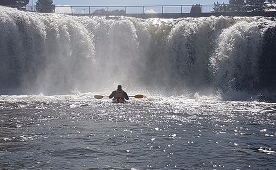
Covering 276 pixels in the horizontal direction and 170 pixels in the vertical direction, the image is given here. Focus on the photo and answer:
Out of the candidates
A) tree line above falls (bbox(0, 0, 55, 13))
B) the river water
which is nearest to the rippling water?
the river water

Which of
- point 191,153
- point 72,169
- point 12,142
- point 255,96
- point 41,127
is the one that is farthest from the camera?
point 255,96

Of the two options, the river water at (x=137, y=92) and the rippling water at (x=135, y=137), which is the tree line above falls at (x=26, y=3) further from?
the rippling water at (x=135, y=137)

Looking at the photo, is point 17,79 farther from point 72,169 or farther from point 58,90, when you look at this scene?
point 72,169

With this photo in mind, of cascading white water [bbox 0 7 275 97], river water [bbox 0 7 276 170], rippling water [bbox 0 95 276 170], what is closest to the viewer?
rippling water [bbox 0 95 276 170]

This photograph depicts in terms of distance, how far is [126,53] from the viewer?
34.8 meters

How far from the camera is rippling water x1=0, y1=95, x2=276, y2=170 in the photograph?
33.2ft

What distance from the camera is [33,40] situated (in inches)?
1206

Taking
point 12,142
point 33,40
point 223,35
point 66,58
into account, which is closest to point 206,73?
point 223,35

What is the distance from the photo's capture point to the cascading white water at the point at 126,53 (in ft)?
97.8

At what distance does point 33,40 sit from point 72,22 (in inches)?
163

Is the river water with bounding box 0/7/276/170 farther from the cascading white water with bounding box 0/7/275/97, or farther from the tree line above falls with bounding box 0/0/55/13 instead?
the tree line above falls with bounding box 0/0/55/13

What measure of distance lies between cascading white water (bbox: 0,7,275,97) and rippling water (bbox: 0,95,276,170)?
9460 millimetres

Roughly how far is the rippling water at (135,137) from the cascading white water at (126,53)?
31.0 ft

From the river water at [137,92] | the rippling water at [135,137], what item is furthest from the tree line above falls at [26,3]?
the rippling water at [135,137]
